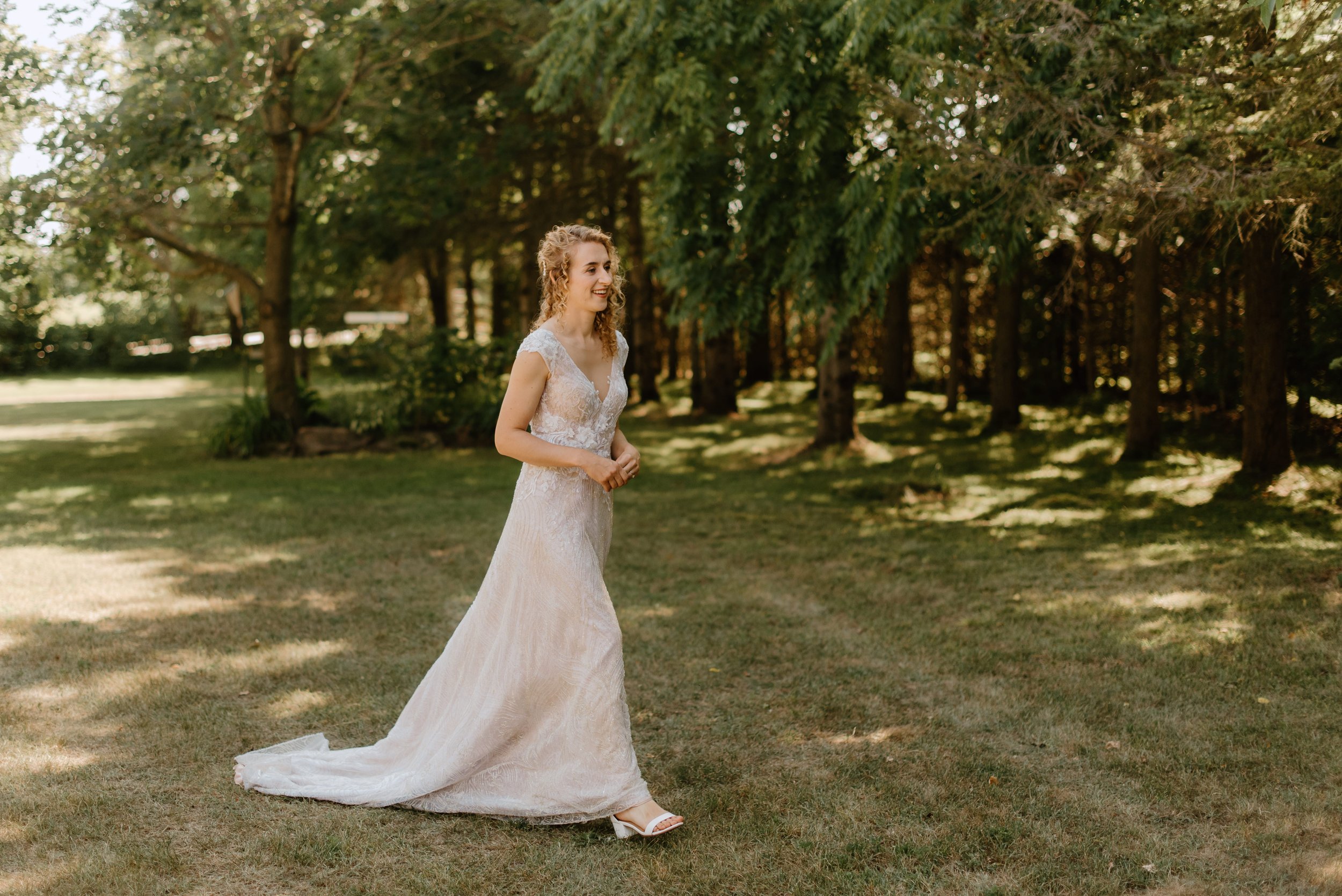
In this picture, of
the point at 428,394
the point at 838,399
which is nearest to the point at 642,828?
the point at 838,399

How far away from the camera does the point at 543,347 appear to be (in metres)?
4.05

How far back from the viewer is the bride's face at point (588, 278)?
4.11 m

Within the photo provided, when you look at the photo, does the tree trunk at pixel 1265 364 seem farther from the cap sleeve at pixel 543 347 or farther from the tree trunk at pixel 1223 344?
the cap sleeve at pixel 543 347

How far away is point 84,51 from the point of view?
1320cm

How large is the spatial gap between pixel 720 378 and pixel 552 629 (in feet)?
52.5

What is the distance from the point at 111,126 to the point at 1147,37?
1187cm

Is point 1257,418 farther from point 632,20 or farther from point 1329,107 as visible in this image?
point 632,20

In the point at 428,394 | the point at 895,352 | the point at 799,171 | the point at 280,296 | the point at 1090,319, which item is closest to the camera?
the point at 799,171

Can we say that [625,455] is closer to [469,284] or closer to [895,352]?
[895,352]

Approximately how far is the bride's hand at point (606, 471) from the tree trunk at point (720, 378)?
15922 mm

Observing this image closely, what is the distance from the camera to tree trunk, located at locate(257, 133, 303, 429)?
15688 millimetres

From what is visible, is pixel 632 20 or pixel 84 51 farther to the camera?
pixel 84 51

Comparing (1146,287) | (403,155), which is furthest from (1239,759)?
(403,155)

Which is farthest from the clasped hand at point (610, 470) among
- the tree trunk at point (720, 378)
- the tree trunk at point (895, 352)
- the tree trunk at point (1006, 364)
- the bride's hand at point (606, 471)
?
the tree trunk at point (895, 352)
